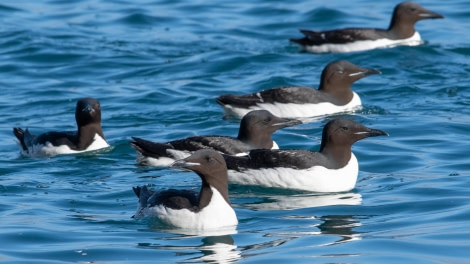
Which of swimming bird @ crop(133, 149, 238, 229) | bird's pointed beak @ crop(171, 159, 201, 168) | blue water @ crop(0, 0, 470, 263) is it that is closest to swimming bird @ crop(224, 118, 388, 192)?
blue water @ crop(0, 0, 470, 263)

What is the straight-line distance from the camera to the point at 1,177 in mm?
13797

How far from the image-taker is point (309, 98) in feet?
57.4

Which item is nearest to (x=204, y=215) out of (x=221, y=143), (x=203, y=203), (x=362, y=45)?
(x=203, y=203)

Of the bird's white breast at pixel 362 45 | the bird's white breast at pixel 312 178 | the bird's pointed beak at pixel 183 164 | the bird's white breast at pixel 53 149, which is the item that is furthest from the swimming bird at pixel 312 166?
the bird's white breast at pixel 362 45

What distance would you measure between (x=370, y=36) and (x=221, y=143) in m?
8.57

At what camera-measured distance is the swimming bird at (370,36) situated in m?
22.0

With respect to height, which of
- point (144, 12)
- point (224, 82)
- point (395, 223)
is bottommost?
point (395, 223)

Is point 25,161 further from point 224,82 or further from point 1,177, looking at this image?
point 224,82

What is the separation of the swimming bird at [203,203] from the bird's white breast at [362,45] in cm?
1132

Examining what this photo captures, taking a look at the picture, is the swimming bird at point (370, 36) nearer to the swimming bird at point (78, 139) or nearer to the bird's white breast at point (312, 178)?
the swimming bird at point (78, 139)

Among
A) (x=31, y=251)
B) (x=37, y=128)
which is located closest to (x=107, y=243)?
(x=31, y=251)

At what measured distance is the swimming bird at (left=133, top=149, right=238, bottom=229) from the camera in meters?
10.9

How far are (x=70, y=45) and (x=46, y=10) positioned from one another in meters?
4.41

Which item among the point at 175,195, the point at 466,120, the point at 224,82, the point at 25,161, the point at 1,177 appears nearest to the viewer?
the point at 175,195
